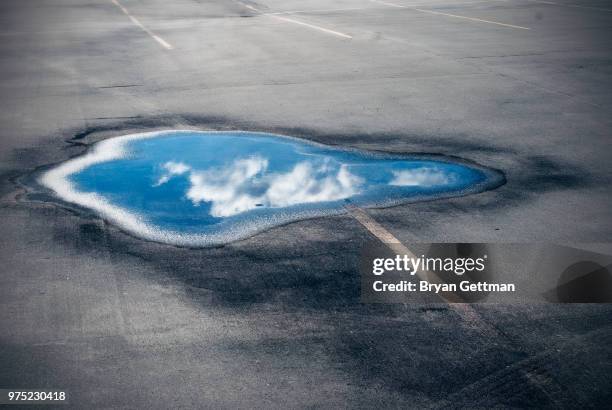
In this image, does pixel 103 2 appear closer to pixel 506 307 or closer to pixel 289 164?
pixel 289 164

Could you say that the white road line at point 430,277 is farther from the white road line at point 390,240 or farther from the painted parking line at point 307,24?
the painted parking line at point 307,24

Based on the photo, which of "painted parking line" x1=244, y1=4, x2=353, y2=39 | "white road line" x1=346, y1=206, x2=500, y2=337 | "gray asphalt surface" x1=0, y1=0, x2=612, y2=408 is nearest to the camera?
"gray asphalt surface" x1=0, y1=0, x2=612, y2=408

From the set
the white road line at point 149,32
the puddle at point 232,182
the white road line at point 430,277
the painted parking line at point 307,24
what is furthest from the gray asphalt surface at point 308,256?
the painted parking line at point 307,24

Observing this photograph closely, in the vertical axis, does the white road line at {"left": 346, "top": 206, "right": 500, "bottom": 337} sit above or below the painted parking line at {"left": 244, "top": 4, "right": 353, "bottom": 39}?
below

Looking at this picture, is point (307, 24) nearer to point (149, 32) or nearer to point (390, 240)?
point (149, 32)

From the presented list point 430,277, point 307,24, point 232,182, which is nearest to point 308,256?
point 430,277

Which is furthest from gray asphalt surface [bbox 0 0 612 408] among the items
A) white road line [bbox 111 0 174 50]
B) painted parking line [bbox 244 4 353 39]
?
painted parking line [bbox 244 4 353 39]

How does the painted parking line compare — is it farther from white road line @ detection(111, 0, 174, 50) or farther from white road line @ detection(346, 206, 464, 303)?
white road line @ detection(346, 206, 464, 303)
